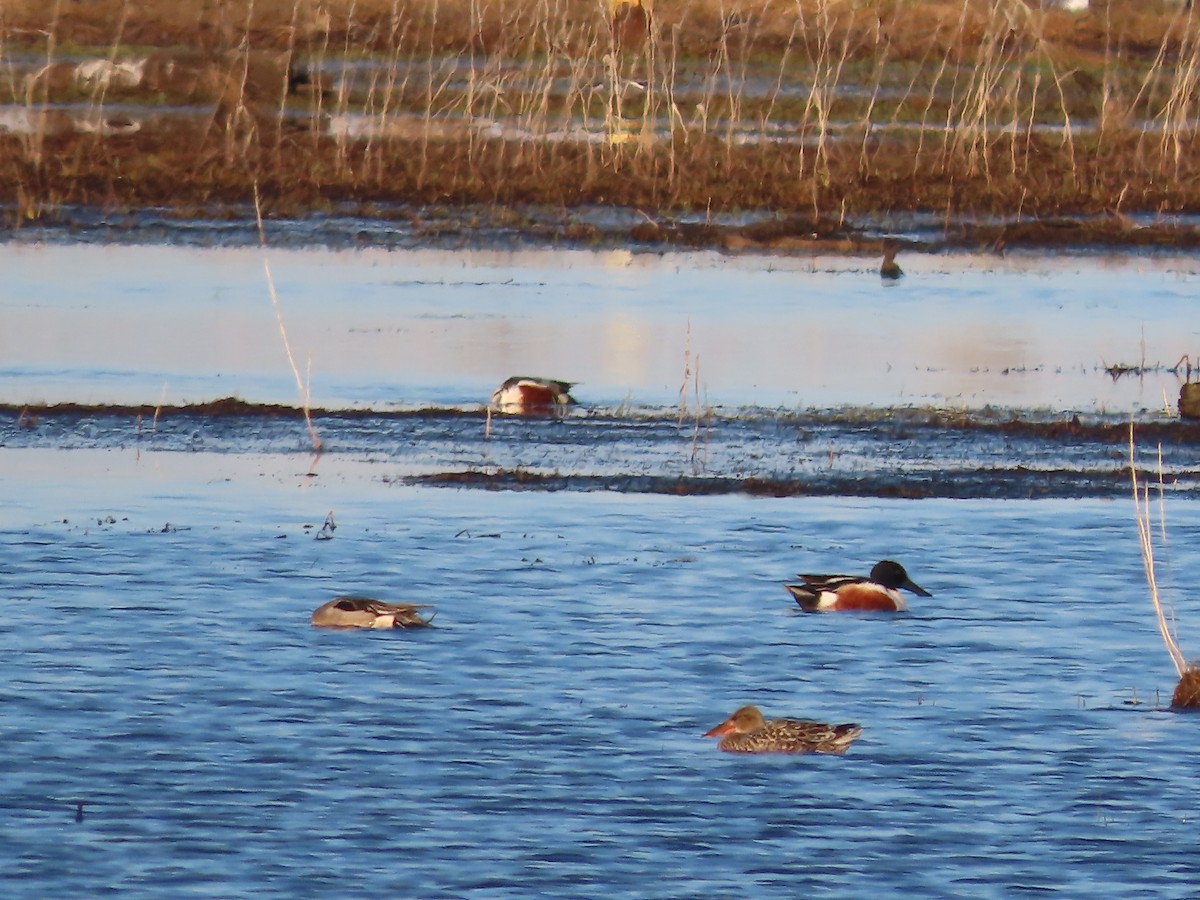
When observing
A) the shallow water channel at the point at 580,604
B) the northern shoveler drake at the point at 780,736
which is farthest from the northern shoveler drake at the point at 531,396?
the northern shoveler drake at the point at 780,736

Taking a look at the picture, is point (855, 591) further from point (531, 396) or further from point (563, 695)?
point (531, 396)

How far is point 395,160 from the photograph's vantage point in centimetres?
2748

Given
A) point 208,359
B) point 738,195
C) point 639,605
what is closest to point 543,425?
point 208,359

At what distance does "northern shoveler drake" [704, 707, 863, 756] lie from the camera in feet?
27.4

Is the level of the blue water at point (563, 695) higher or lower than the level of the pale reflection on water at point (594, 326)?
lower

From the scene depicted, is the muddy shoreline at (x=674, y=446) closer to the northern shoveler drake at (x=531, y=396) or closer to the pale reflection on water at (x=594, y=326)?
the northern shoveler drake at (x=531, y=396)

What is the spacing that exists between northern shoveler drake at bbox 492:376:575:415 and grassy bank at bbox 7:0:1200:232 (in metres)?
7.76

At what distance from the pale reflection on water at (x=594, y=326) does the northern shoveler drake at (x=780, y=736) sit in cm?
681

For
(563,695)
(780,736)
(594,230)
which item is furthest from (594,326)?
(780,736)

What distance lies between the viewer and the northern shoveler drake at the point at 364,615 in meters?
9.92

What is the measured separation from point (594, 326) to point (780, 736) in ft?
34.5

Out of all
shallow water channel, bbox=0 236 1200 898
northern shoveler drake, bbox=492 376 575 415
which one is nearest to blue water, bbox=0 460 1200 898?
shallow water channel, bbox=0 236 1200 898

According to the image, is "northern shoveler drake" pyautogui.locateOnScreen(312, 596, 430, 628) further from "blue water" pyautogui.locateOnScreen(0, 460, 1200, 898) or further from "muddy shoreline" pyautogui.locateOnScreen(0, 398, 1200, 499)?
"muddy shoreline" pyautogui.locateOnScreen(0, 398, 1200, 499)

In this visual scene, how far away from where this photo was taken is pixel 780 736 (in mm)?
8336
